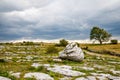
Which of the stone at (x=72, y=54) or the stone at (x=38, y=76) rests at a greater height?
the stone at (x=72, y=54)

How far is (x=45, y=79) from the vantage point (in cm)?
1653

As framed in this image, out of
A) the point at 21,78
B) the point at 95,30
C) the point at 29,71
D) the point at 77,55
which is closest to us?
the point at 21,78

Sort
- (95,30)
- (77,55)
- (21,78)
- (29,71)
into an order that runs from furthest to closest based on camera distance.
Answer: (95,30), (77,55), (29,71), (21,78)

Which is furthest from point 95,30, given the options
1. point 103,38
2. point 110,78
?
point 110,78

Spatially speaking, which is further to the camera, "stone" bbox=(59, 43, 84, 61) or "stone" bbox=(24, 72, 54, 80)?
"stone" bbox=(59, 43, 84, 61)

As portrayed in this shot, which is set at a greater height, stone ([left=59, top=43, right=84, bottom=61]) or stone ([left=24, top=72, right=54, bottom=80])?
stone ([left=59, top=43, right=84, bottom=61])

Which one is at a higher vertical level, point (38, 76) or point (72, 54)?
point (72, 54)

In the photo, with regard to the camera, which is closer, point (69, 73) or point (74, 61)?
point (69, 73)

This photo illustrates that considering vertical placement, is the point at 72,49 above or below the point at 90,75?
above

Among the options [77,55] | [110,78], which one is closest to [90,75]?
[110,78]

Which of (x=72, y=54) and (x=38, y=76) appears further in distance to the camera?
(x=72, y=54)

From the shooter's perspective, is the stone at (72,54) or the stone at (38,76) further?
the stone at (72,54)

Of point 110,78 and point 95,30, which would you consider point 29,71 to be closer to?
point 110,78

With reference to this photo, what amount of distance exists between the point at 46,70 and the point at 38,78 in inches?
113
